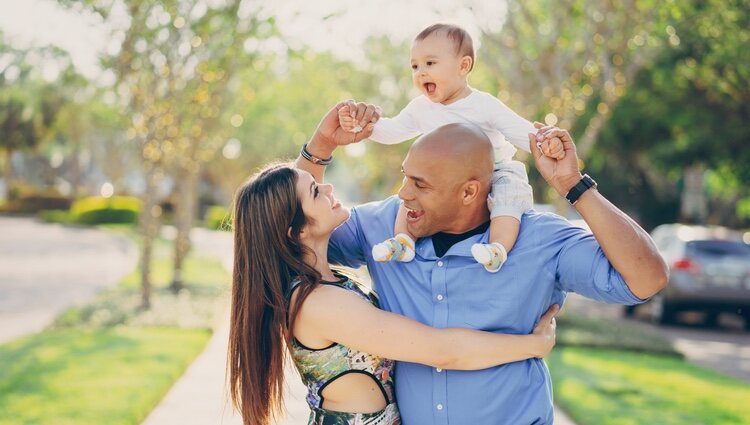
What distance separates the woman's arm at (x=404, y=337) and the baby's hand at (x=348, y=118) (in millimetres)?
763

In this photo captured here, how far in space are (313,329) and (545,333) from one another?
76 cm

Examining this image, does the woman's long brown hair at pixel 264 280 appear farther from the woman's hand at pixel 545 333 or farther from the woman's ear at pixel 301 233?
the woman's hand at pixel 545 333

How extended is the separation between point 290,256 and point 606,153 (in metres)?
26.8

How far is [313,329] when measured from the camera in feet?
10.0

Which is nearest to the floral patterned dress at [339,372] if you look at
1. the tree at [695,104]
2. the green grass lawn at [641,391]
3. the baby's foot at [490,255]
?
the baby's foot at [490,255]

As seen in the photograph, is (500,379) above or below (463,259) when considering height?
below

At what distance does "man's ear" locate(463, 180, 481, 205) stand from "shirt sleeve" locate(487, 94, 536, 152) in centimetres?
41

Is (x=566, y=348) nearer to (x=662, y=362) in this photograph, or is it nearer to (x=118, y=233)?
(x=662, y=362)

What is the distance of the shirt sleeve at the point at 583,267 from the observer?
9.45 feet

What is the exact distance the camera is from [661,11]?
41.0 feet

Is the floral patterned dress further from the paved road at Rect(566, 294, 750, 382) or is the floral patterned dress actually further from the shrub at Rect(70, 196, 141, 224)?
the shrub at Rect(70, 196, 141, 224)

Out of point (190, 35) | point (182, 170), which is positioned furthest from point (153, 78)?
point (182, 170)

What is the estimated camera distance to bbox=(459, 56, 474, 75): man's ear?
3839mm

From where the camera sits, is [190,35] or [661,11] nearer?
[661,11]
